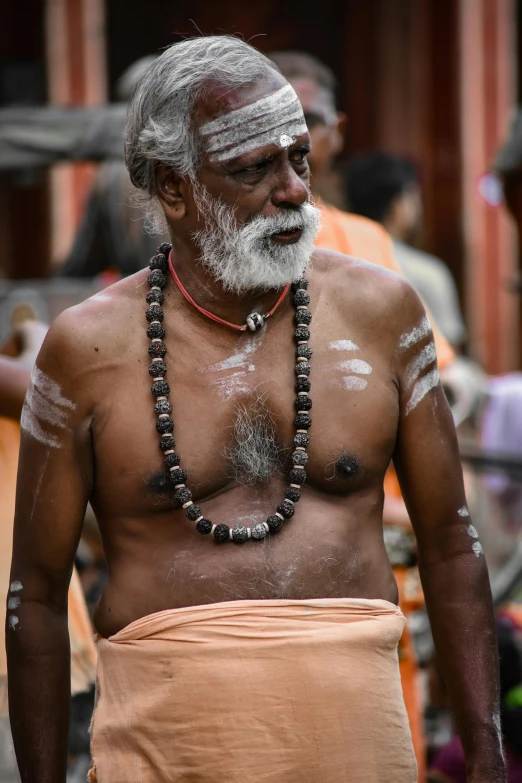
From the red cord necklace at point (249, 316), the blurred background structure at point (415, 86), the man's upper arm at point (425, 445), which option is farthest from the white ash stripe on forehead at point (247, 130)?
the blurred background structure at point (415, 86)

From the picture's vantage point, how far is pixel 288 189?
2674 mm

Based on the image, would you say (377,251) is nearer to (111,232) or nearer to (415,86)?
(111,232)

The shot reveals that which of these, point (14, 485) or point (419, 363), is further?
point (14, 485)

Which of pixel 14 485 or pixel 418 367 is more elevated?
pixel 418 367

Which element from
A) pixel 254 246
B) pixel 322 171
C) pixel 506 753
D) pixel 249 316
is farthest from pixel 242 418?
pixel 506 753

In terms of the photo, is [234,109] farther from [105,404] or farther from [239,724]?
[239,724]

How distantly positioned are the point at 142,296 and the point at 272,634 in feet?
2.53

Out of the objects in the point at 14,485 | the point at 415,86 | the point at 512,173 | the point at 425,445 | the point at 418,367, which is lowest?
the point at 415,86

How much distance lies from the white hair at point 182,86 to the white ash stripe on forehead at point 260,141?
2.6 inches

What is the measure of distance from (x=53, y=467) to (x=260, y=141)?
0.78 m

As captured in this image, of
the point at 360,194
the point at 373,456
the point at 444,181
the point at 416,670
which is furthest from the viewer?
the point at 444,181

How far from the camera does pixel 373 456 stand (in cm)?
275

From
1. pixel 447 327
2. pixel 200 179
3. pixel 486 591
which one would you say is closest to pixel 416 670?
pixel 486 591

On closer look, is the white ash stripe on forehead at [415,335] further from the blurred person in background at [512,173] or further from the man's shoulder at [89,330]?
the blurred person in background at [512,173]
